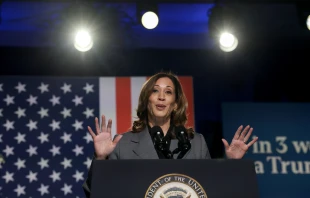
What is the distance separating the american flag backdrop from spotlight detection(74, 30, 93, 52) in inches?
12.3

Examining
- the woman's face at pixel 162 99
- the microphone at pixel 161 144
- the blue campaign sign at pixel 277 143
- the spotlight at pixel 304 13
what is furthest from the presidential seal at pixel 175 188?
the spotlight at pixel 304 13

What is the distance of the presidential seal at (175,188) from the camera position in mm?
1864

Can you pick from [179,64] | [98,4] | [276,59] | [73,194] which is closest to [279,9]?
[276,59]

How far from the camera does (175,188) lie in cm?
188

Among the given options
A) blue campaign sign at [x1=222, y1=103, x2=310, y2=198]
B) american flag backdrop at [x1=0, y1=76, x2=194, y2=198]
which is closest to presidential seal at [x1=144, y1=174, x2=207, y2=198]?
american flag backdrop at [x1=0, y1=76, x2=194, y2=198]

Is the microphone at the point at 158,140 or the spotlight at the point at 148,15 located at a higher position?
the spotlight at the point at 148,15

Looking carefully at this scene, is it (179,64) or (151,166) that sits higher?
(179,64)

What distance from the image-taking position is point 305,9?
5.18 meters

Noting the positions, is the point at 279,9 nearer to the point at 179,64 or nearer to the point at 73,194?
the point at 179,64

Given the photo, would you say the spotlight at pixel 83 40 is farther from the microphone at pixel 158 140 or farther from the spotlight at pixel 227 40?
the microphone at pixel 158 140

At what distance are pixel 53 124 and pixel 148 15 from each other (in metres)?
1.28

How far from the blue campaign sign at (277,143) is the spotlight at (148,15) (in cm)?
99

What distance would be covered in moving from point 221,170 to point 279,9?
435 cm

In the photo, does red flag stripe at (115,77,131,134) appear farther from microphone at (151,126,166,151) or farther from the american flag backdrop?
microphone at (151,126,166,151)
